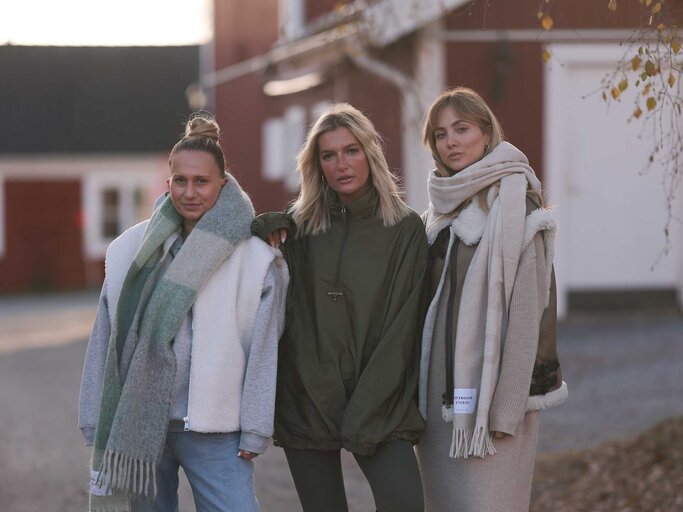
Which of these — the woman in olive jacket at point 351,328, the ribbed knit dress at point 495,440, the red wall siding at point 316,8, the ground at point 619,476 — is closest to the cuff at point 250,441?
the woman in olive jacket at point 351,328

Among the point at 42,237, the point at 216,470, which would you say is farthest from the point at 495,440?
the point at 42,237

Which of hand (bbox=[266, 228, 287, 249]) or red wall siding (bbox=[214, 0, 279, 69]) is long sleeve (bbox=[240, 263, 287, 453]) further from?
red wall siding (bbox=[214, 0, 279, 69])

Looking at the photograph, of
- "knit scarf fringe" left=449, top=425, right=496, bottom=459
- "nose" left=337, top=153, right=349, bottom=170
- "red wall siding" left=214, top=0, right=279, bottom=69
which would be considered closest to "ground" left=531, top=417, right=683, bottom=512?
"knit scarf fringe" left=449, top=425, right=496, bottom=459

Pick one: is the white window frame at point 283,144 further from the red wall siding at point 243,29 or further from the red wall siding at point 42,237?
the red wall siding at point 42,237

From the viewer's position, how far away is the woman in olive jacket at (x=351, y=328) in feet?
14.0

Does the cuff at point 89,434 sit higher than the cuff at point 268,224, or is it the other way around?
the cuff at point 268,224

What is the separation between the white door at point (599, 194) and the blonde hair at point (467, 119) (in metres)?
8.94

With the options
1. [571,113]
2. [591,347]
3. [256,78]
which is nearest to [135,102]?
[256,78]

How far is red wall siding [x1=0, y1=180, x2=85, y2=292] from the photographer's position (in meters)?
28.4

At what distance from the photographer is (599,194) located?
13445mm

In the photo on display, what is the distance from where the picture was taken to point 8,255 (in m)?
28.4

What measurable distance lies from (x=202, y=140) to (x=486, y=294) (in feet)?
3.58

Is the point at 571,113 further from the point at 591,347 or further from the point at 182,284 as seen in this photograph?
the point at 182,284

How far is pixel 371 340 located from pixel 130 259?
0.87m
